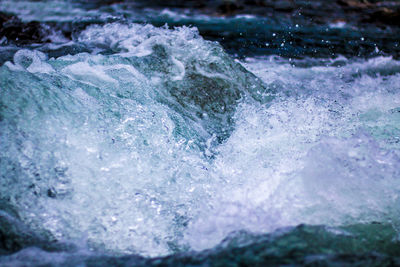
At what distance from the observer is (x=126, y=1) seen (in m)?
9.29

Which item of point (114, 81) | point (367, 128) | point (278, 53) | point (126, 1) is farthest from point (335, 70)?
point (126, 1)

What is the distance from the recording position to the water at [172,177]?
1.53 meters

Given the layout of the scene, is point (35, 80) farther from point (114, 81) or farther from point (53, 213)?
point (53, 213)

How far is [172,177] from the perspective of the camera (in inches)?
82.8

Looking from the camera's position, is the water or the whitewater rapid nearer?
the water

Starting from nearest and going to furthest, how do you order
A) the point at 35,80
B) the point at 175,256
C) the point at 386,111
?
the point at 175,256
the point at 35,80
the point at 386,111

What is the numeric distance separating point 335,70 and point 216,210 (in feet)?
13.9

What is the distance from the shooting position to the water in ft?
5.03

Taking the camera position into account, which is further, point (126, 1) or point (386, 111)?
point (126, 1)

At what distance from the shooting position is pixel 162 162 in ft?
7.07

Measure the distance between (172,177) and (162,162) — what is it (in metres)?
0.12

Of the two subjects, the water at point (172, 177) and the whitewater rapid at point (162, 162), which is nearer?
the water at point (172, 177)

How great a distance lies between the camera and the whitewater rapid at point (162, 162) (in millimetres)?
1731

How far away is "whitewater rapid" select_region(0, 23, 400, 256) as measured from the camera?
5.68 feet
